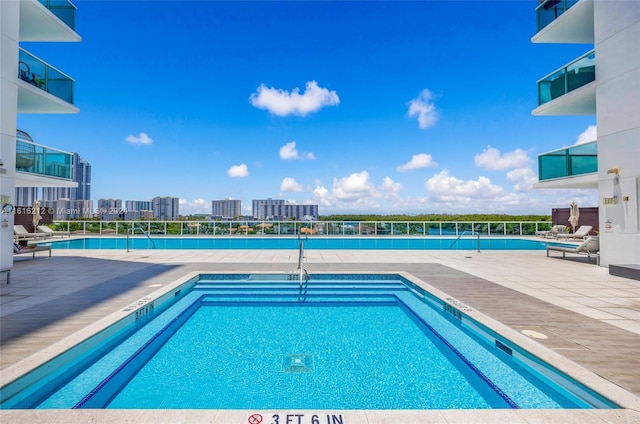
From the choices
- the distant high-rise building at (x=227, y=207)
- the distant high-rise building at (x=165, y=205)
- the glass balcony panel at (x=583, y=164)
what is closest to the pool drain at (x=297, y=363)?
the glass balcony panel at (x=583, y=164)

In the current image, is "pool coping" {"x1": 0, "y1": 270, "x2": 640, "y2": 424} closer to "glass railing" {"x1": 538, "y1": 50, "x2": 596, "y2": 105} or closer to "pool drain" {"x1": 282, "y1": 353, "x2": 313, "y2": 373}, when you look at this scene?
"pool drain" {"x1": 282, "y1": 353, "x2": 313, "y2": 373}

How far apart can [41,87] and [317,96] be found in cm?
1478

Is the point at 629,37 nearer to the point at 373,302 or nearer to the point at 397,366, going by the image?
the point at 373,302

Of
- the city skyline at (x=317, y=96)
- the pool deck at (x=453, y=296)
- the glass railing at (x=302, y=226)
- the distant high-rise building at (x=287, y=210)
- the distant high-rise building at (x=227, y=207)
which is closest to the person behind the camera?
the pool deck at (x=453, y=296)

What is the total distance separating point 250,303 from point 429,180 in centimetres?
3044

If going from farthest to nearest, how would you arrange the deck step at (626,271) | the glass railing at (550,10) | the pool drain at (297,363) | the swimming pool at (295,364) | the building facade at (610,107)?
1. the glass railing at (550,10)
2. the building facade at (610,107)
3. the deck step at (626,271)
4. the pool drain at (297,363)
5. the swimming pool at (295,364)

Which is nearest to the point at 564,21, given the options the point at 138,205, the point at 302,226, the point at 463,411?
the point at 463,411

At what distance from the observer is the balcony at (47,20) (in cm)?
831

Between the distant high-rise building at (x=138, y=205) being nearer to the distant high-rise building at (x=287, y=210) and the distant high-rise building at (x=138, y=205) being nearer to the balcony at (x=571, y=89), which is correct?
the distant high-rise building at (x=287, y=210)

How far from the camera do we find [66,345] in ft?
9.11

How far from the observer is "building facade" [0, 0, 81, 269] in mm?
6887

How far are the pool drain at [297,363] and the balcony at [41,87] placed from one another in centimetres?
981

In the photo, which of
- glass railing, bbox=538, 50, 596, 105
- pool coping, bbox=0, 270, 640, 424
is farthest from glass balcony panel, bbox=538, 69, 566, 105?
pool coping, bbox=0, 270, 640, 424

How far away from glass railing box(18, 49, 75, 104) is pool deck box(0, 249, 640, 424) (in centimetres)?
506
